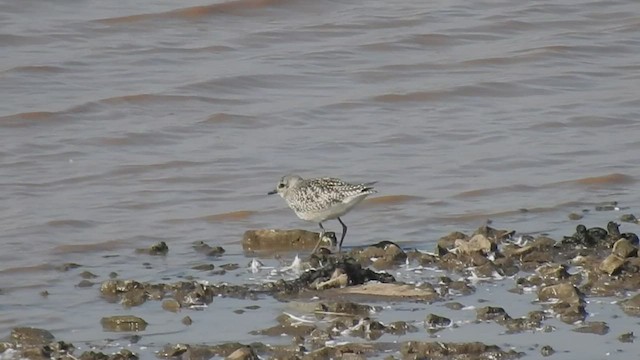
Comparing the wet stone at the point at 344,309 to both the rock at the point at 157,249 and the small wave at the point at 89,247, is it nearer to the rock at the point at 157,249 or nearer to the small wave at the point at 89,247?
the rock at the point at 157,249

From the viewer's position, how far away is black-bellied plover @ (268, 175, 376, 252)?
10.0 metres

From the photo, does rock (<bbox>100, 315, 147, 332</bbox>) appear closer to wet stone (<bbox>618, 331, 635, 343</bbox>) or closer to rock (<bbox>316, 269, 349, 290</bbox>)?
rock (<bbox>316, 269, 349, 290</bbox>)

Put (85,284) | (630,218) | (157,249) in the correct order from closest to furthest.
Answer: (85,284) → (157,249) → (630,218)

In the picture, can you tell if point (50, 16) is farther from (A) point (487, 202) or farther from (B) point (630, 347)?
(B) point (630, 347)

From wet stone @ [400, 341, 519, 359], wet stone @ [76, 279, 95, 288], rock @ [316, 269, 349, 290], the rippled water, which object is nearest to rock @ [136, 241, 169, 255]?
the rippled water

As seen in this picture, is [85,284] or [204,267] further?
[204,267]

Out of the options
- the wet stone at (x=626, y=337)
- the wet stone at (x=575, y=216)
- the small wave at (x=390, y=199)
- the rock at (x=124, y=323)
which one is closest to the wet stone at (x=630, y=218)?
the wet stone at (x=575, y=216)

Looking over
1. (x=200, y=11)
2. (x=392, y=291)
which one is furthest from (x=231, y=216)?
(x=200, y=11)

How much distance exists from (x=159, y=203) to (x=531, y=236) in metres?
3.01

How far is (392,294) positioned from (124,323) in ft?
5.03

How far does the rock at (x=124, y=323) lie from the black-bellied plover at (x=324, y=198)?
83.3 inches

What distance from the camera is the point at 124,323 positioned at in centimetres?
801

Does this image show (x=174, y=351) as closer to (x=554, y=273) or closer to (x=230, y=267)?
(x=230, y=267)

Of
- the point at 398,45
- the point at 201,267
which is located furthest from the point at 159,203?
the point at 398,45
